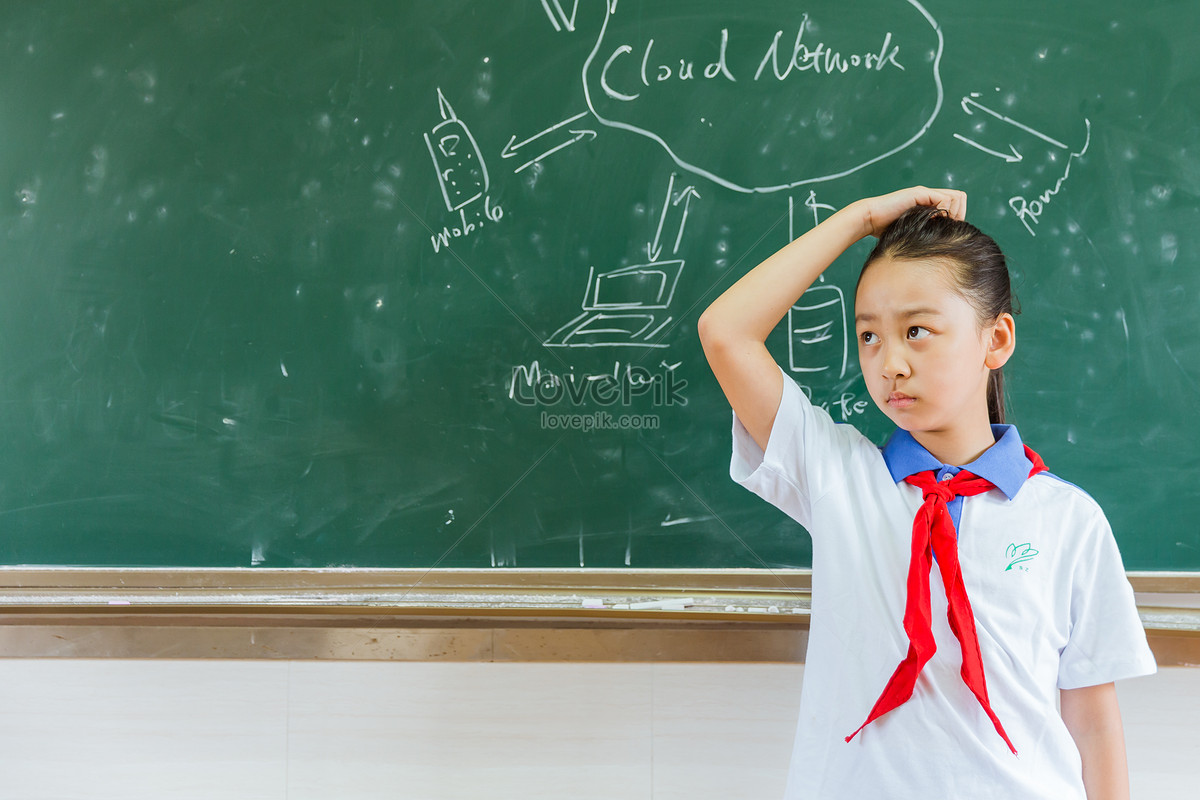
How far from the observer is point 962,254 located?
0.91m

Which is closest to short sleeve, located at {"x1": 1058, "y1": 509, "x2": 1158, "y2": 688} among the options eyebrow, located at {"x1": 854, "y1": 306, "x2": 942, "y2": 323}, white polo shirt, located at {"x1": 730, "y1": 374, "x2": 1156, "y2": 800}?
white polo shirt, located at {"x1": 730, "y1": 374, "x2": 1156, "y2": 800}

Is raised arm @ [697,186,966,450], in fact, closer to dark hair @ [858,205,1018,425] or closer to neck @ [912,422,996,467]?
dark hair @ [858,205,1018,425]

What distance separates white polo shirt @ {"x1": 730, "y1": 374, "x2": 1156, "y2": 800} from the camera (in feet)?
2.89

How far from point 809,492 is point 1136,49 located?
98 cm

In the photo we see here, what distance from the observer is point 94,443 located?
129 centimetres

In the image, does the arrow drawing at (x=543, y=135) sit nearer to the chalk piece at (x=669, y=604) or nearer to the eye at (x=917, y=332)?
the eye at (x=917, y=332)

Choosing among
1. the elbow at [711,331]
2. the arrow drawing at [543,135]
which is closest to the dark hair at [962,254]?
the elbow at [711,331]

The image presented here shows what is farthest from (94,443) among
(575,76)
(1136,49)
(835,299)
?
(1136,49)

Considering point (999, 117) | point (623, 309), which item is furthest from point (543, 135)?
point (999, 117)

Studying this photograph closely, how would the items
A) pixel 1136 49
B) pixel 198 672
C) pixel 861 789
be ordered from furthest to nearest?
pixel 198 672, pixel 1136 49, pixel 861 789

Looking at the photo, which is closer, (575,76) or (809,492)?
(809,492)

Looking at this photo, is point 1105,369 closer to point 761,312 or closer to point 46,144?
point 761,312

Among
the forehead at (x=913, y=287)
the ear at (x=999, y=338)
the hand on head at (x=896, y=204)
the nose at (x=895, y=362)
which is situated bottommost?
the nose at (x=895, y=362)

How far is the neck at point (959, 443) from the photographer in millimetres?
964
